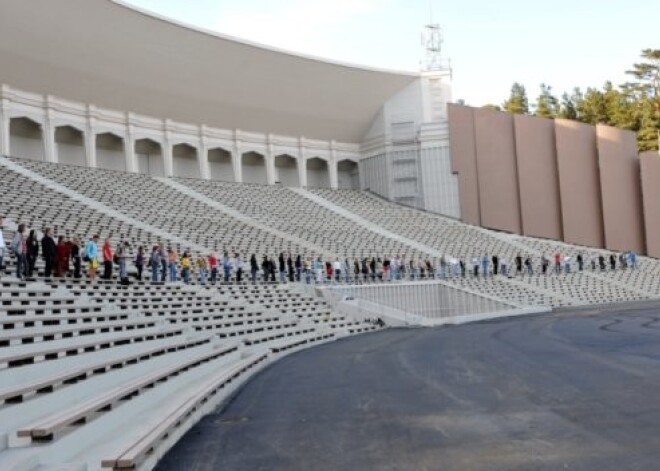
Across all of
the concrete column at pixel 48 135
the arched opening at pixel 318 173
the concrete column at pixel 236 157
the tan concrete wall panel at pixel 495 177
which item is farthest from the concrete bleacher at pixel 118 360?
the arched opening at pixel 318 173

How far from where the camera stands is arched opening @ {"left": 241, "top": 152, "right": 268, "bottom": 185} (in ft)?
160

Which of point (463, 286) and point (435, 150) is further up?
point (435, 150)

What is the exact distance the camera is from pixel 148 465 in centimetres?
612

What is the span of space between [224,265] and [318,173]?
1098 inches

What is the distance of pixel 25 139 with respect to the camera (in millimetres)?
37969

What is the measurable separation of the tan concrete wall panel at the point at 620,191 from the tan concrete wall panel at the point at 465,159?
8.56 meters

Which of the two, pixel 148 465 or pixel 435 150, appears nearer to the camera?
pixel 148 465

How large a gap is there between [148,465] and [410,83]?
1807 inches

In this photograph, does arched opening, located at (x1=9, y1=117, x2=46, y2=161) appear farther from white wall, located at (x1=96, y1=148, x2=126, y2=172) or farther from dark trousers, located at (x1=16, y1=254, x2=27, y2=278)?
dark trousers, located at (x1=16, y1=254, x2=27, y2=278)

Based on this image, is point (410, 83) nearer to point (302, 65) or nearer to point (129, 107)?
point (302, 65)

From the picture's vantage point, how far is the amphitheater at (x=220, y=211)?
329 inches

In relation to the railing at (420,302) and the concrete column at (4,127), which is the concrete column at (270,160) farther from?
the railing at (420,302)

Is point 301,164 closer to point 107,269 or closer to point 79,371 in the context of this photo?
point 107,269

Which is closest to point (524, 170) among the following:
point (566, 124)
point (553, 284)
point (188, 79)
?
point (566, 124)
